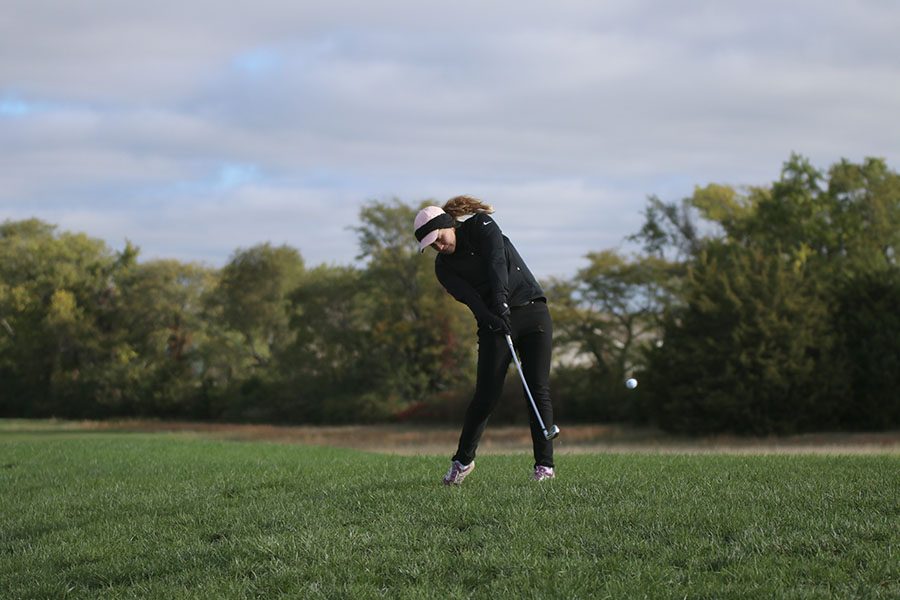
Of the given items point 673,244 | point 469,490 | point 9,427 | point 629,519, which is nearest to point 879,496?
point 629,519

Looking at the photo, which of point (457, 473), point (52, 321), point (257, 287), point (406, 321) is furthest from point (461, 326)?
point (457, 473)

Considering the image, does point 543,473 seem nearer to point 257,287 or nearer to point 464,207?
point 464,207

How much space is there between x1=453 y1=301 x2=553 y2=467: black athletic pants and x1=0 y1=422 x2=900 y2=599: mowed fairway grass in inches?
26.0

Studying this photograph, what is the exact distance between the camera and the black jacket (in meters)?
10.1

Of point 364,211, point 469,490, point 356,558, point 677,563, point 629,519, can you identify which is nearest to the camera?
point 677,563

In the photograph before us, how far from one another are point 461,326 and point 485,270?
56623 millimetres

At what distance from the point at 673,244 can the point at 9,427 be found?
1686 inches

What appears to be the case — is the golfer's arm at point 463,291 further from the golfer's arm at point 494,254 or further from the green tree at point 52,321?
the green tree at point 52,321

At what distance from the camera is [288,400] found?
69688 millimetres

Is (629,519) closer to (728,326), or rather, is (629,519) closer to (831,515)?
(831,515)

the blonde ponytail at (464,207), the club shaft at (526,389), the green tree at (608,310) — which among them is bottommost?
the club shaft at (526,389)

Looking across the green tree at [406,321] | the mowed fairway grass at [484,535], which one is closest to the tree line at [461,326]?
the green tree at [406,321]

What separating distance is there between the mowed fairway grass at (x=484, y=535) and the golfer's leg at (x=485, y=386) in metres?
0.43

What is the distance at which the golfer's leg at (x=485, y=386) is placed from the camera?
10297mm
